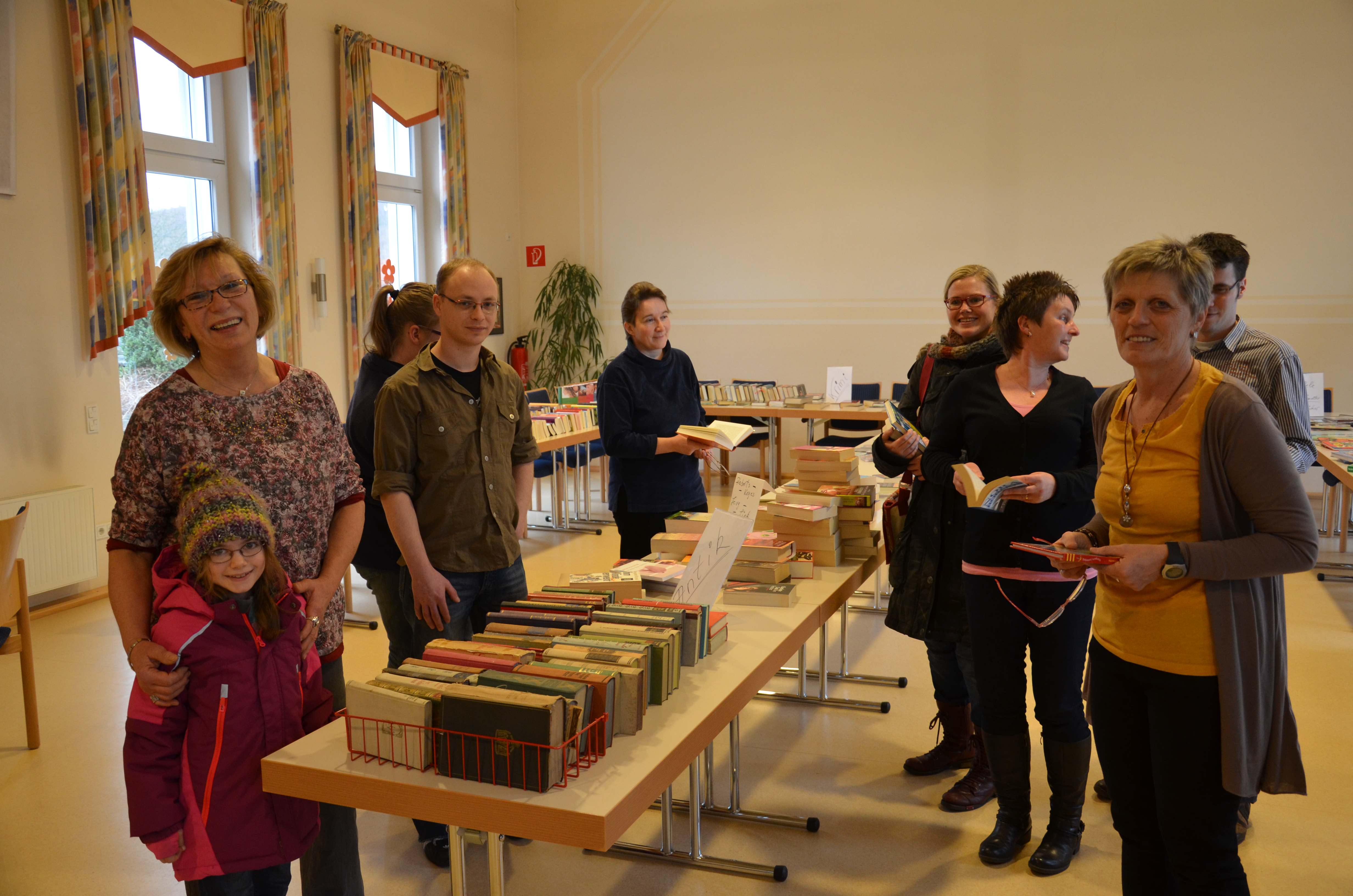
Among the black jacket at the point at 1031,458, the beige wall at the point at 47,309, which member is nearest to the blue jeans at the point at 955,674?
the black jacket at the point at 1031,458

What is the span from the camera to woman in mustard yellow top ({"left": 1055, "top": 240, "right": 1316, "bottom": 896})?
5.60 feet

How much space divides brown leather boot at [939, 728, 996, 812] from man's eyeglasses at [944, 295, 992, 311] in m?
1.34

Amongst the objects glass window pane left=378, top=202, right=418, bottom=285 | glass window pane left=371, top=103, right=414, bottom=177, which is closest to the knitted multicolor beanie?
glass window pane left=378, top=202, right=418, bottom=285

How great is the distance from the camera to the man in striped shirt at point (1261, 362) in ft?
8.70

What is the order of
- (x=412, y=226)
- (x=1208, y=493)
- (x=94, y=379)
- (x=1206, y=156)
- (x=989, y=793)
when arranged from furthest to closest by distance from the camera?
(x=412, y=226) → (x=1206, y=156) → (x=94, y=379) → (x=989, y=793) → (x=1208, y=493)

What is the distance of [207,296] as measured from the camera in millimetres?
1894

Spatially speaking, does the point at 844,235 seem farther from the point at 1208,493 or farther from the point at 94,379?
the point at 1208,493

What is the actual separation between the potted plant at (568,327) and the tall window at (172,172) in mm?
3849

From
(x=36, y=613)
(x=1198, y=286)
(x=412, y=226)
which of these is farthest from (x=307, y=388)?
(x=412, y=226)

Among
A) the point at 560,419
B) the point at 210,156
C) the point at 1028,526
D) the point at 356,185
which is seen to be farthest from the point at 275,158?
the point at 1028,526

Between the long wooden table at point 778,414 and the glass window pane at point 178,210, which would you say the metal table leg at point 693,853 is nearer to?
the long wooden table at point 778,414

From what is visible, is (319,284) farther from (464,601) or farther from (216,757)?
(216,757)

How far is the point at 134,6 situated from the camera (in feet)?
20.0

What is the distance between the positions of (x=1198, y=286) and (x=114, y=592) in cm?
212
